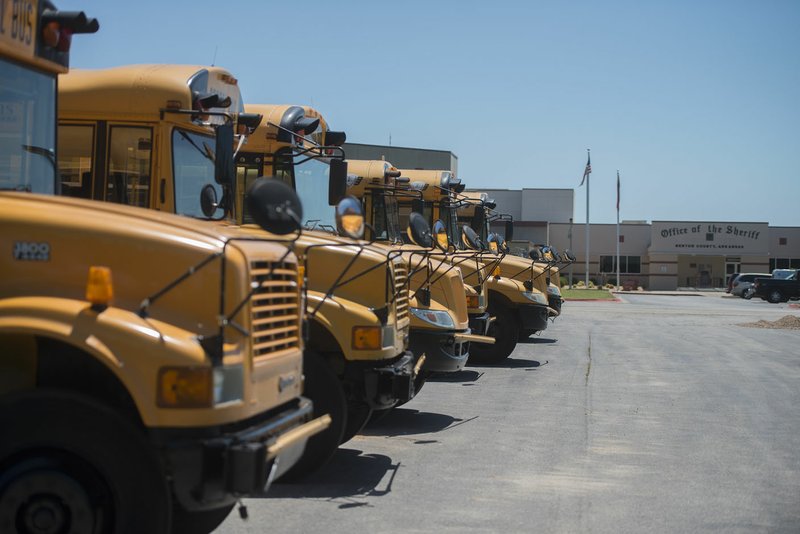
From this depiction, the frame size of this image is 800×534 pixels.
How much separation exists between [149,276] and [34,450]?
893 millimetres

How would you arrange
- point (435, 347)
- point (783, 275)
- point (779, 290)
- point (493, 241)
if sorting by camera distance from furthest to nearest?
point (783, 275)
point (779, 290)
point (493, 241)
point (435, 347)

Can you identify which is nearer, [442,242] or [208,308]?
[208,308]

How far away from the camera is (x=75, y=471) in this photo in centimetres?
409

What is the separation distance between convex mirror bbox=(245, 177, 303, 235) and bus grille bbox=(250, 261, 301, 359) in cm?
22

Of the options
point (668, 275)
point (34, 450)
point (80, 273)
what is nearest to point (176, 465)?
point (34, 450)

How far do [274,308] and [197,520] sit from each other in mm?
1168

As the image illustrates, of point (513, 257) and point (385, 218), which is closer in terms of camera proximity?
point (385, 218)

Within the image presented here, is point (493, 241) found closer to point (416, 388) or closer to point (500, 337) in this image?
Answer: point (500, 337)

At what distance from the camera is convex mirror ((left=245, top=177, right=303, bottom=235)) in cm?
442

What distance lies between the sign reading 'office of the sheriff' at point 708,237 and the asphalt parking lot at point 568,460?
6093cm

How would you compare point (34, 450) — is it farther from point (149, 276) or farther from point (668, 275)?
point (668, 275)

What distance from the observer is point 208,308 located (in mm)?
4312

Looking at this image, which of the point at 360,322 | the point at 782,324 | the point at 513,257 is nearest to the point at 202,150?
the point at 360,322

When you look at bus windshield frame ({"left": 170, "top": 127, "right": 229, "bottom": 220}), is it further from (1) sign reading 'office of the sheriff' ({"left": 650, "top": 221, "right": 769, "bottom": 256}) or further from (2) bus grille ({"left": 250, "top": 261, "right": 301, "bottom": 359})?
(1) sign reading 'office of the sheriff' ({"left": 650, "top": 221, "right": 769, "bottom": 256})
